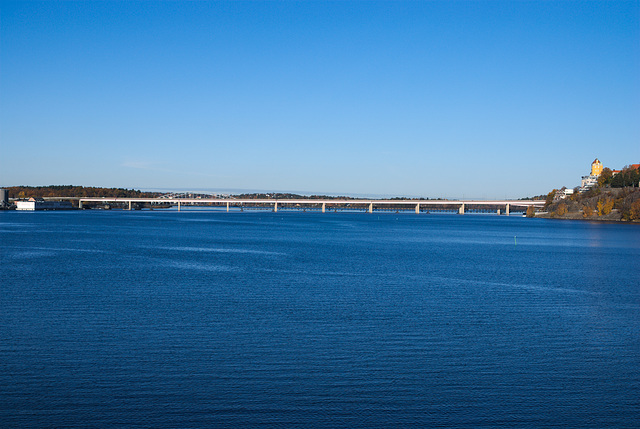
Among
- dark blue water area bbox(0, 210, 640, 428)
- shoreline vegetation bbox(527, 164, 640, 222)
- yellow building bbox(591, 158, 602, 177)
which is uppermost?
yellow building bbox(591, 158, 602, 177)

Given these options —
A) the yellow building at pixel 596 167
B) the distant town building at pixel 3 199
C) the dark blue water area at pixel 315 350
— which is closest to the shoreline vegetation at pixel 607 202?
the yellow building at pixel 596 167

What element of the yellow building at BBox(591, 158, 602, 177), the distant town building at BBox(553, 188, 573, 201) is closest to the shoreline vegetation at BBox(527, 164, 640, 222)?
the distant town building at BBox(553, 188, 573, 201)

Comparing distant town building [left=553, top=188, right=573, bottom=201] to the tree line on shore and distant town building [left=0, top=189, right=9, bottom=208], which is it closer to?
the tree line on shore

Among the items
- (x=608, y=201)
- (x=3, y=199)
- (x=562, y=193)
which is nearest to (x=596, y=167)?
(x=562, y=193)

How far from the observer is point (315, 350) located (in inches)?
600

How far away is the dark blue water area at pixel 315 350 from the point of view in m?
11.1

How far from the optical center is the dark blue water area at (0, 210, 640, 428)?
11117 millimetres

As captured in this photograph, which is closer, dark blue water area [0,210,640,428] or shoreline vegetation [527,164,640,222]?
dark blue water area [0,210,640,428]

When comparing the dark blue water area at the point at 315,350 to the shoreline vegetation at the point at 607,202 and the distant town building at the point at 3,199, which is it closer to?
the shoreline vegetation at the point at 607,202

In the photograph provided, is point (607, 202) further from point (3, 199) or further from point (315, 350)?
point (3, 199)

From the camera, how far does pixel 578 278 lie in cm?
3128

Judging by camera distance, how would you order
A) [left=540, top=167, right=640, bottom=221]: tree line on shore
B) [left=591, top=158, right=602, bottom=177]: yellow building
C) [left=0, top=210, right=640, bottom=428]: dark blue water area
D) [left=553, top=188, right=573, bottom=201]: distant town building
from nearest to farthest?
[left=0, top=210, right=640, bottom=428]: dark blue water area < [left=540, top=167, right=640, bottom=221]: tree line on shore < [left=553, top=188, right=573, bottom=201]: distant town building < [left=591, top=158, right=602, bottom=177]: yellow building

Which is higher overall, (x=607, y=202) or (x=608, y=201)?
(x=608, y=201)

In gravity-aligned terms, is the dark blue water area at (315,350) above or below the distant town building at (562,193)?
below
